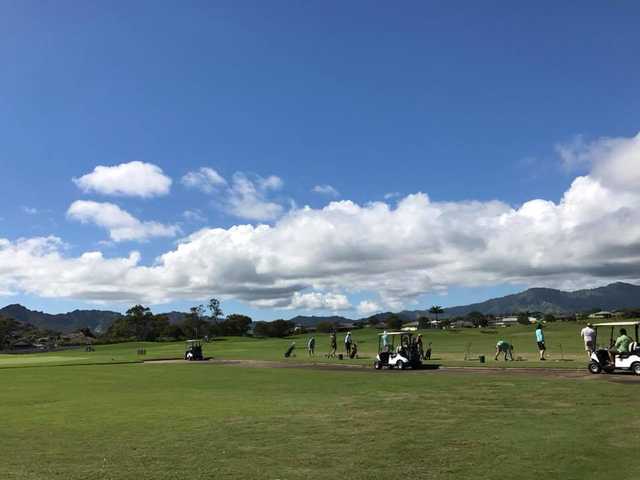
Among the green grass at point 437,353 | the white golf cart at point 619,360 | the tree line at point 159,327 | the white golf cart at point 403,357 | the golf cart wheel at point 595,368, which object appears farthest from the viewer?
the tree line at point 159,327

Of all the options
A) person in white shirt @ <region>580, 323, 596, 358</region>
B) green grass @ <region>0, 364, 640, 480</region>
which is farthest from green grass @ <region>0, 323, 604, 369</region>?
green grass @ <region>0, 364, 640, 480</region>

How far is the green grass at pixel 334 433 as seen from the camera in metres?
10.2

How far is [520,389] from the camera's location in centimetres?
2116

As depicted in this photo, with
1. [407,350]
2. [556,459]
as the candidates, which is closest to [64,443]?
[556,459]

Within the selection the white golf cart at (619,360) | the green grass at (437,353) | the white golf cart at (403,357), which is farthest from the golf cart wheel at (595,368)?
the white golf cart at (403,357)

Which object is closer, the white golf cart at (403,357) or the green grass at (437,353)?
the white golf cart at (403,357)

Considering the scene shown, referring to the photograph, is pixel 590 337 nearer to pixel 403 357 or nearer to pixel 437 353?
pixel 403 357

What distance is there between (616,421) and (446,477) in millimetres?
6658

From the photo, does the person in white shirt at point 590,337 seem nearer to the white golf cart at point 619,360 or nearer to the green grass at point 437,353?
the white golf cart at point 619,360

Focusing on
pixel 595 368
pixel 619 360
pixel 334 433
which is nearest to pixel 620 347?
pixel 619 360

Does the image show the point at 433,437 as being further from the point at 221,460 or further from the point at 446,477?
the point at 221,460

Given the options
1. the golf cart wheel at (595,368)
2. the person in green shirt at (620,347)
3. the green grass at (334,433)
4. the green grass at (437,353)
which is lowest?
the green grass at (437,353)

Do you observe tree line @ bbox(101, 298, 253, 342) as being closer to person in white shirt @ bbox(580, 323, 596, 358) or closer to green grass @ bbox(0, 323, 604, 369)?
green grass @ bbox(0, 323, 604, 369)

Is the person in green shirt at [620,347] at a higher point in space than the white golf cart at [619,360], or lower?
higher
